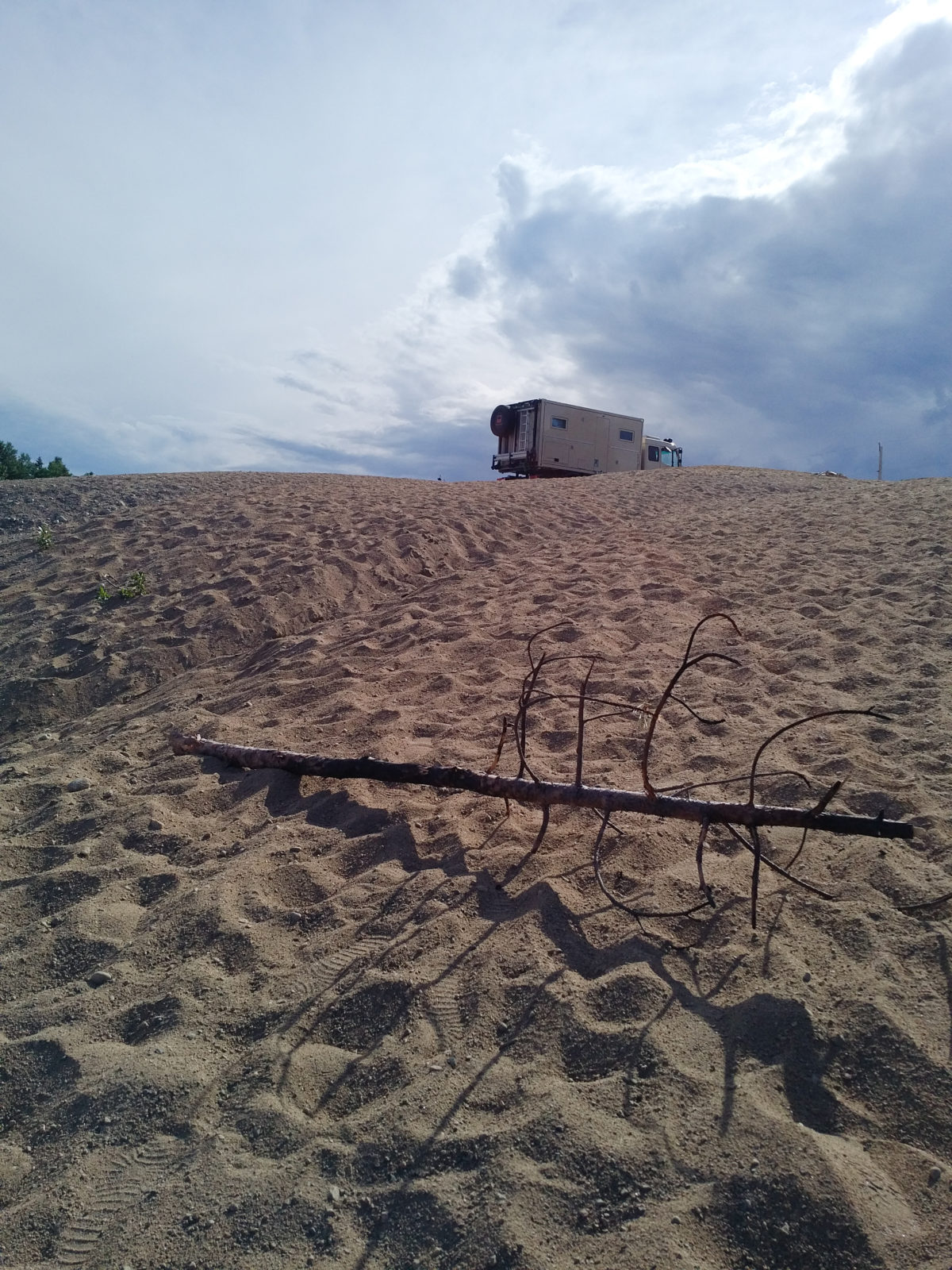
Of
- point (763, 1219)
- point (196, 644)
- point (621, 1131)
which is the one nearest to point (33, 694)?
point (196, 644)

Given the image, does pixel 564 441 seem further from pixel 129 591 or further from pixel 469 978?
pixel 469 978

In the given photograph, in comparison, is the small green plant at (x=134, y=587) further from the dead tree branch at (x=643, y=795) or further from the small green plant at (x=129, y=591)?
Result: the dead tree branch at (x=643, y=795)

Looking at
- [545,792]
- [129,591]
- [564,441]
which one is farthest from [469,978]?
[564,441]

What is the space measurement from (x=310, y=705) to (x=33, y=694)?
90.9 inches

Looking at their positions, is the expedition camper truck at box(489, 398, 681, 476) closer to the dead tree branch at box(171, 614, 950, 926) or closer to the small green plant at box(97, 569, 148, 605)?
the small green plant at box(97, 569, 148, 605)

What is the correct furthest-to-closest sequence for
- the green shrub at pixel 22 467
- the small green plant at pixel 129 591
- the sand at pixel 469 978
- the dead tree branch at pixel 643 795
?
the green shrub at pixel 22 467, the small green plant at pixel 129 591, the dead tree branch at pixel 643 795, the sand at pixel 469 978

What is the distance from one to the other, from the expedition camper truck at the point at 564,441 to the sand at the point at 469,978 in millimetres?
15771

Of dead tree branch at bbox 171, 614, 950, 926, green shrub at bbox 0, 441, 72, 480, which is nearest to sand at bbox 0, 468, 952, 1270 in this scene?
dead tree branch at bbox 171, 614, 950, 926

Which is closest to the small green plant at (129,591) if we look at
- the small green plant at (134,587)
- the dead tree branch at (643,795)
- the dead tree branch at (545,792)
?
the small green plant at (134,587)

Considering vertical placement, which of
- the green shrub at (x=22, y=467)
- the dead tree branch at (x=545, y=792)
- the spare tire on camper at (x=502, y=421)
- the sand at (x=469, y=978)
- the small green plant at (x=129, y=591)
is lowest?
the sand at (x=469, y=978)

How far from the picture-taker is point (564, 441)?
20.5m

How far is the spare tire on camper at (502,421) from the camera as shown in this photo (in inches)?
837

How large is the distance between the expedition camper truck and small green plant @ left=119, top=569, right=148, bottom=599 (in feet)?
48.3

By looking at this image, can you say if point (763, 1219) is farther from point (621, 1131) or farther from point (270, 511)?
point (270, 511)
